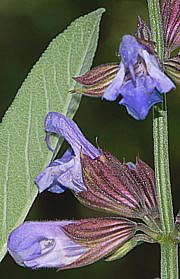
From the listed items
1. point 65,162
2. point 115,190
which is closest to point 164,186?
point 115,190

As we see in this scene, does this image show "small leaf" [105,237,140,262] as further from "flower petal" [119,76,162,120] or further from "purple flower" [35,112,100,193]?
"flower petal" [119,76,162,120]

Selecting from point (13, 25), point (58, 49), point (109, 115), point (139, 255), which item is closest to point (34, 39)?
point (13, 25)

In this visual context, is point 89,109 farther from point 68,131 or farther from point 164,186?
point 164,186

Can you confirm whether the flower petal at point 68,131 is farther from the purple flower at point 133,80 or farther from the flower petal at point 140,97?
the flower petal at point 140,97

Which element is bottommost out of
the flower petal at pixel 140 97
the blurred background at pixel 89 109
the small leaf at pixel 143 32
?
the blurred background at pixel 89 109

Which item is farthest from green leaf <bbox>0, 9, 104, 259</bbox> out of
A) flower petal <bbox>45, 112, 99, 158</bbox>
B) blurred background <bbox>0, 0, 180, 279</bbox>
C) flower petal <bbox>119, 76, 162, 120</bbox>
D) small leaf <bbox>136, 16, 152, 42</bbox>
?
blurred background <bbox>0, 0, 180, 279</bbox>

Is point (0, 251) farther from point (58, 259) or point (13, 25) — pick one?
point (13, 25)

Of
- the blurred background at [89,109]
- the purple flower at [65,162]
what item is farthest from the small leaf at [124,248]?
the blurred background at [89,109]
